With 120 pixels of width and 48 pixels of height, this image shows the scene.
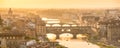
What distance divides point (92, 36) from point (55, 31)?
521 millimetres

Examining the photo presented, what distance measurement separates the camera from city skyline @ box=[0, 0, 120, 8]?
5688mm

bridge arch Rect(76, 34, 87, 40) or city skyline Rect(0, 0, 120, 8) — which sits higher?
city skyline Rect(0, 0, 120, 8)

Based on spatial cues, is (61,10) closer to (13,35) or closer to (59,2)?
(59,2)

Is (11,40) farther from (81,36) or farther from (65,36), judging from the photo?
(81,36)

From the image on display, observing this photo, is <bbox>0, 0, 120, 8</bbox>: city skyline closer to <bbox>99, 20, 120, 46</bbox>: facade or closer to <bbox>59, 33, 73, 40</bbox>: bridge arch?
<bbox>99, 20, 120, 46</bbox>: facade

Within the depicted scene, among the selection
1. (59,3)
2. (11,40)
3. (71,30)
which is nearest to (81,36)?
(71,30)

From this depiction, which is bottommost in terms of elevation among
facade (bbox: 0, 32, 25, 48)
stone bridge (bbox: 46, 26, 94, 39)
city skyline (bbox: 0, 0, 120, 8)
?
facade (bbox: 0, 32, 25, 48)

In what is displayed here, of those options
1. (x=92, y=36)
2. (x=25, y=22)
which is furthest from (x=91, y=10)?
(x=25, y=22)

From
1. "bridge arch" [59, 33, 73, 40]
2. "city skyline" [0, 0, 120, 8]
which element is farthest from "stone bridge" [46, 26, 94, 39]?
"city skyline" [0, 0, 120, 8]

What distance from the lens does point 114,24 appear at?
5.80 meters

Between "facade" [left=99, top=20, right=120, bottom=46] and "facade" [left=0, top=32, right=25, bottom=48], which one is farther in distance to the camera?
"facade" [left=99, top=20, right=120, bottom=46]

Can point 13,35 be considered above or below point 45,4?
below

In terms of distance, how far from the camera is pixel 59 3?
572 cm

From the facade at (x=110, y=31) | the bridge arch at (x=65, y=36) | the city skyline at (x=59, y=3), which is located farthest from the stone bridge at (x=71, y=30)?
the city skyline at (x=59, y=3)
